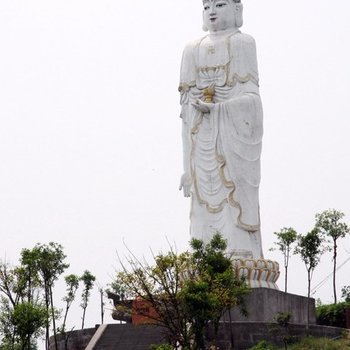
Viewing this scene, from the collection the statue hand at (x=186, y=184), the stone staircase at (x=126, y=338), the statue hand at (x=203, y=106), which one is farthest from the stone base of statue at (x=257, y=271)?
the statue hand at (x=203, y=106)

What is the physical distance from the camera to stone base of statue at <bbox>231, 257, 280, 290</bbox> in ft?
77.3

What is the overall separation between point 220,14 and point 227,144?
2964 millimetres

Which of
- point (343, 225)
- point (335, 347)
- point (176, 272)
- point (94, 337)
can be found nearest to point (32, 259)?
point (94, 337)

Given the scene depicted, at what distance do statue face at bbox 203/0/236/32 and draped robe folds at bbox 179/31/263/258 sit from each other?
0.24 m

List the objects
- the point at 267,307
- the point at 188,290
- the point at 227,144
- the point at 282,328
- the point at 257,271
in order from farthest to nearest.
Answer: the point at 227,144 < the point at 257,271 < the point at 267,307 < the point at 282,328 < the point at 188,290

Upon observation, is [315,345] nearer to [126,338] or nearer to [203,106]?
[126,338]

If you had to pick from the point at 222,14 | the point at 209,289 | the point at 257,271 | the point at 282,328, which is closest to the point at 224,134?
the point at 222,14

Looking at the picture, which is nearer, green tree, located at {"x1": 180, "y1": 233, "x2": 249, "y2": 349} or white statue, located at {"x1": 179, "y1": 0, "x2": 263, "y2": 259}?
green tree, located at {"x1": 180, "y1": 233, "x2": 249, "y2": 349}

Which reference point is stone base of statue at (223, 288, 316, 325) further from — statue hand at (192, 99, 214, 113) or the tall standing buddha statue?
statue hand at (192, 99, 214, 113)

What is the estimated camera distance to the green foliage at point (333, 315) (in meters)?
25.7

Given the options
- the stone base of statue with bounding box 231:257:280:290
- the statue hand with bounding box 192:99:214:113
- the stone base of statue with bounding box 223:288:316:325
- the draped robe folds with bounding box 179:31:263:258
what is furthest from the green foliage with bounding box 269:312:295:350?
the statue hand with bounding box 192:99:214:113

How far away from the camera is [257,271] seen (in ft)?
77.9

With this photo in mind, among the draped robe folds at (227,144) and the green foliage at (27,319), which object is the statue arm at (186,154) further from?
the green foliage at (27,319)

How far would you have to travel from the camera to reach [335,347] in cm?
2094
